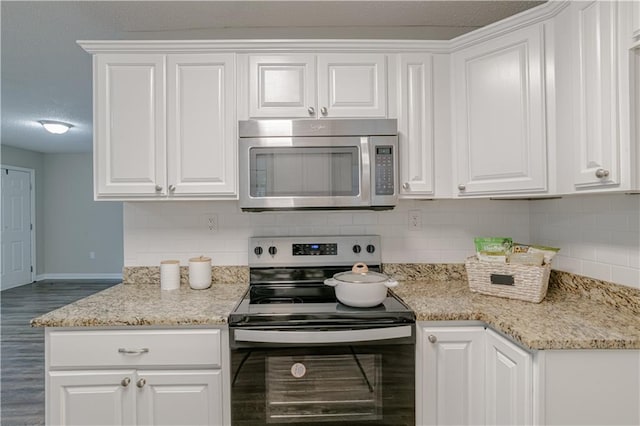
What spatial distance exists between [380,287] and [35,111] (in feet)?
15.1

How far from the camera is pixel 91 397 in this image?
139cm

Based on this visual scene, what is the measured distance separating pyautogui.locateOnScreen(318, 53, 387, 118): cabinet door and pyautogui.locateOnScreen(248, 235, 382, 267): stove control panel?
72 cm

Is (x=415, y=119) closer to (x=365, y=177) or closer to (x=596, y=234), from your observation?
(x=365, y=177)

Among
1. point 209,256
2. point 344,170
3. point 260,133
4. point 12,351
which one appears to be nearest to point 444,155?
point 344,170

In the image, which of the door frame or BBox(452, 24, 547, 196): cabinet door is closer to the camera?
BBox(452, 24, 547, 196): cabinet door

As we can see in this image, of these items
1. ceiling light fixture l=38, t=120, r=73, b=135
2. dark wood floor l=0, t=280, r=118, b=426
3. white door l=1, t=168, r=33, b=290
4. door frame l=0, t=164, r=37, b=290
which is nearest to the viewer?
dark wood floor l=0, t=280, r=118, b=426

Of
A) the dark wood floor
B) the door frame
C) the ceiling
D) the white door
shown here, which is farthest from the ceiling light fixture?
the door frame

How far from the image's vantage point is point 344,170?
5.55ft

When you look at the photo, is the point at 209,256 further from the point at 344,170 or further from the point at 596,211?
the point at 596,211

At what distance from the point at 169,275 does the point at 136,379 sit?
578 mm

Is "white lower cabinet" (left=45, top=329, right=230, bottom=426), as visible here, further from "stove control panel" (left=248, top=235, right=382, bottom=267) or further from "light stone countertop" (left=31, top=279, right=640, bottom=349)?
"stove control panel" (left=248, top=235, right=382, bottom=267)

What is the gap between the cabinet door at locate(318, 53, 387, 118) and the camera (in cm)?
173

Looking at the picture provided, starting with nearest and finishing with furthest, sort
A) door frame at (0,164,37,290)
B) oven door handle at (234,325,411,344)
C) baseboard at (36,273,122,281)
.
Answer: oven door handle at (234,325,411,344) < door frame at (0,164,37,290) < baseboard at (36,273,122,281)

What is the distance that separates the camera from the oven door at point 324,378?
4.48 ft
